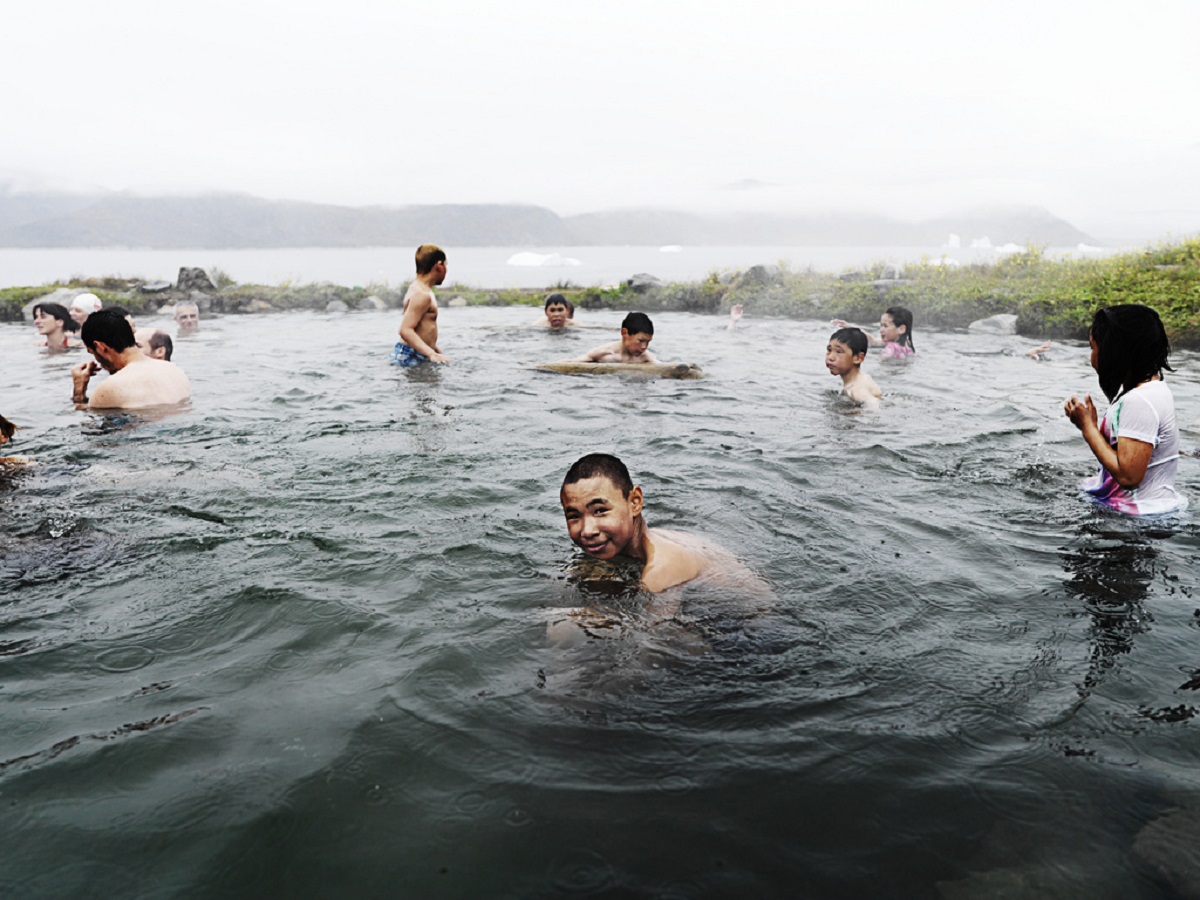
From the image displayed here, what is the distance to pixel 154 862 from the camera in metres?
2.50

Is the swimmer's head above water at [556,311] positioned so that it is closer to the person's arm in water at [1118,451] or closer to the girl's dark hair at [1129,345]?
the girl's dark hair at [1129,345]

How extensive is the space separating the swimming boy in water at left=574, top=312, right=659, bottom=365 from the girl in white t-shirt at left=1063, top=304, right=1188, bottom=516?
6.86 metres

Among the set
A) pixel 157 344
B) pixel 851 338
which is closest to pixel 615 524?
pixel 851 338

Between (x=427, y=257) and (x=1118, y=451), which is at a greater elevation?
(x=427, y=257)

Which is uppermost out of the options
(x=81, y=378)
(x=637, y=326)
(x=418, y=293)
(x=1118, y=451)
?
(x=418, y=293)

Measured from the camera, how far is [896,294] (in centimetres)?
1895

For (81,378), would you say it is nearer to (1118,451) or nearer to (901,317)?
(1118,451)

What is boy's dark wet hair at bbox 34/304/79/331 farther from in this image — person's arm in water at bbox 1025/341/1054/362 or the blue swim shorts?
person's arm in water at bbox 1025/341/1054/362

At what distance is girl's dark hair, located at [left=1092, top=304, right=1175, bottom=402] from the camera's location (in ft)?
16.1

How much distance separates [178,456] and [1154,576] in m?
7.23

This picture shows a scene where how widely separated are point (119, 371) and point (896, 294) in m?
16.2

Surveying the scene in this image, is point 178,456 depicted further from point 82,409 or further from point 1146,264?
point 1146,264

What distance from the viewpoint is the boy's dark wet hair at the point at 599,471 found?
414cm

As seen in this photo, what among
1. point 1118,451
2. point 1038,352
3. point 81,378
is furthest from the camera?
point 1038,352
